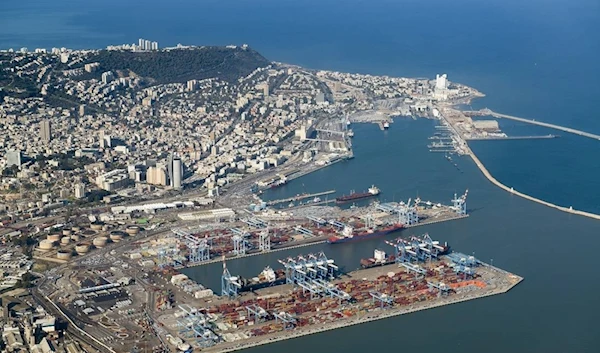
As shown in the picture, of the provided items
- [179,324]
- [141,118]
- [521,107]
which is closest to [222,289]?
[179,324]

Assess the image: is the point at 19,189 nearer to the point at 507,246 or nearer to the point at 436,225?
the point at 436,225

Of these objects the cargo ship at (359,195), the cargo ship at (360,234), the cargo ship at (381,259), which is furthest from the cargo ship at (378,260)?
the cargo ship at (359,195)

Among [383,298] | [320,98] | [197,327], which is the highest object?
[320,98]

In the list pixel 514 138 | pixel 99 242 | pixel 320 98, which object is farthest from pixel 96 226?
pixel 320 98

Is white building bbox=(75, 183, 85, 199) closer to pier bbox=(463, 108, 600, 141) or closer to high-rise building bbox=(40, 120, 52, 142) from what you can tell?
high-rise building bbox=(40, 120, 52, 142)

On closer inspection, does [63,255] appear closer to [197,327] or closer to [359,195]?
[197,327]

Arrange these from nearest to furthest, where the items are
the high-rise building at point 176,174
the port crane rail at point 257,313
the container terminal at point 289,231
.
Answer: the port crane rail at point 257,313
the container terminal at point 289,231
the high-rise building at point 176,174

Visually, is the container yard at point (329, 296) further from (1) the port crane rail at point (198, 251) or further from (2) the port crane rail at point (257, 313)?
(1) the port crane rail at point (198, 251)
